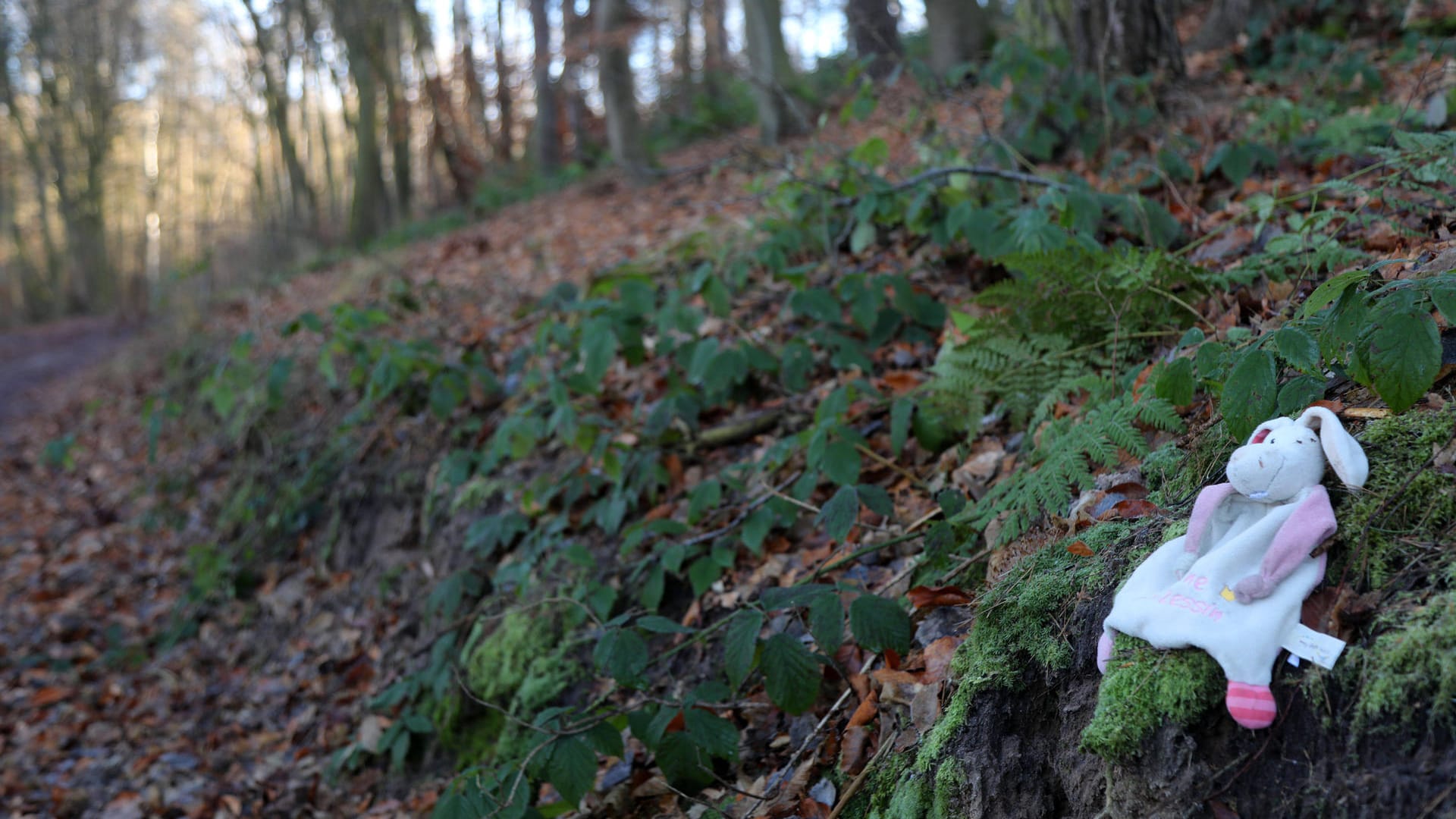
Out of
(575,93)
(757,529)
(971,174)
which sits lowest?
(757,529)

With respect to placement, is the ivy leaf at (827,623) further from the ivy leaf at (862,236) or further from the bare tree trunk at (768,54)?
the bare tree trunk at (768,54)

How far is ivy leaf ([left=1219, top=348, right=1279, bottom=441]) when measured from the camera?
1.84 m

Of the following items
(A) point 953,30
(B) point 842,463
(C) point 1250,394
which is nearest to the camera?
(C) point 1250,394

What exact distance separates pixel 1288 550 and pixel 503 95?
1765 cm

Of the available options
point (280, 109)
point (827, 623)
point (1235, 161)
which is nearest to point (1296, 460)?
point (827, 623)

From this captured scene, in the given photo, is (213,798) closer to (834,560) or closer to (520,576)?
(520,576)

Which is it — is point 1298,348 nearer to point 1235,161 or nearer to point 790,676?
point 790,676

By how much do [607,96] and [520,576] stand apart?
902cm

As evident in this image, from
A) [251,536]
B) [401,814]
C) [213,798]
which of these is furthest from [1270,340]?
[251,536]

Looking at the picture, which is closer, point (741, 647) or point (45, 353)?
point (741, 647)

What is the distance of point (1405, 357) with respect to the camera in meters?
1.65

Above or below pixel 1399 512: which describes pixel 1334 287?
above

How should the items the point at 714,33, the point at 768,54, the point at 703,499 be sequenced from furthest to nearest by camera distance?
the point at 714,33
the point at 768,54
the point at 703,499

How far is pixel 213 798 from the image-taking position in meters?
4.15
